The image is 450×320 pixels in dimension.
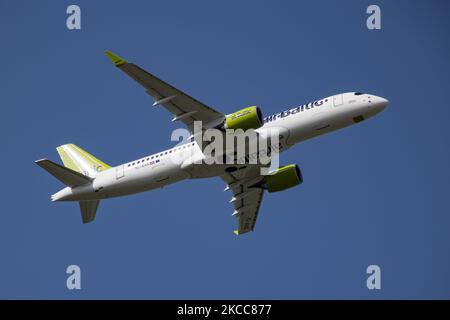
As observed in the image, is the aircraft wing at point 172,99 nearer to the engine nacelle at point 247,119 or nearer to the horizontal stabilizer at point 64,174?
the engine nacelle at point 247,119

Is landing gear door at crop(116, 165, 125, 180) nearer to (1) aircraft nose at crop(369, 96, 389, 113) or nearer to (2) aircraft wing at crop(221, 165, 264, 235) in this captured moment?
(2) aircraft wing at crop(221, 165, 264, 235)

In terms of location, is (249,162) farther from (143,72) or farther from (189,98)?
(143,72)

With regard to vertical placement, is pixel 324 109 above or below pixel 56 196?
above

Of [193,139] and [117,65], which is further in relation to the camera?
[193,139]

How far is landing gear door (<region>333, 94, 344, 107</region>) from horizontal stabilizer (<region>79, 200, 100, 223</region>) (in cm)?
2217

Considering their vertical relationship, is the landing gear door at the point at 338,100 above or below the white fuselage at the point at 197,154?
above

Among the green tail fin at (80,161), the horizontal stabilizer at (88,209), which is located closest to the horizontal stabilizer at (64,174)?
the green tail fin at (80,161)

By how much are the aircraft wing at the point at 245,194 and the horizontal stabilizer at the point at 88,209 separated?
1135cm

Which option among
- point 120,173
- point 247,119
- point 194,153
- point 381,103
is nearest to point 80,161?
point 120,173

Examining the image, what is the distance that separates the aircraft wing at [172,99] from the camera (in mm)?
53688

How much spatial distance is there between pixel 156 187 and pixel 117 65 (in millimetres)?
12365

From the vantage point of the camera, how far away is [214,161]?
60.3 metres

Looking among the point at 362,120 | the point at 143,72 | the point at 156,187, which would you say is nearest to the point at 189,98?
the point at 143,72

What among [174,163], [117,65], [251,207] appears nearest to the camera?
[117,65]
